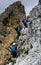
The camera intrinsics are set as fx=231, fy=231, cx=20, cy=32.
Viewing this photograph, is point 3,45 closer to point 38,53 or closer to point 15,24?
point 15,24

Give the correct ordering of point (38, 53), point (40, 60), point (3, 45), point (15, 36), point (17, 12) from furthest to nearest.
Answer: point (17, 12) < point (15, 36) < point (3, 45) < point (38, 53) < point (40, 60)

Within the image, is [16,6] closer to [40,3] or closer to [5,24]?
[5,24]

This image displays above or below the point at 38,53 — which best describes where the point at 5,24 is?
below

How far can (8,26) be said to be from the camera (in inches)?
2002

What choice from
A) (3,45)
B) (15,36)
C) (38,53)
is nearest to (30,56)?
(38,53)

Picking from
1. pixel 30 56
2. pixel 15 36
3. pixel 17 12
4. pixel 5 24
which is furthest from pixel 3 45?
pixel 30 56

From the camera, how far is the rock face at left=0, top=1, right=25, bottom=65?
39.2m

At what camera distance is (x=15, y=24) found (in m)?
51.8

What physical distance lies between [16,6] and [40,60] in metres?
38.2

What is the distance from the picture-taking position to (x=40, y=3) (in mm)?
46375

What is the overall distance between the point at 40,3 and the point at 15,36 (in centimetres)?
831

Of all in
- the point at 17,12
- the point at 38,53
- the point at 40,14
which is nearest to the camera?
the point at 38,53

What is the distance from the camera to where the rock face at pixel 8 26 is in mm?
39216

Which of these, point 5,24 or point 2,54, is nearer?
point 2,54
